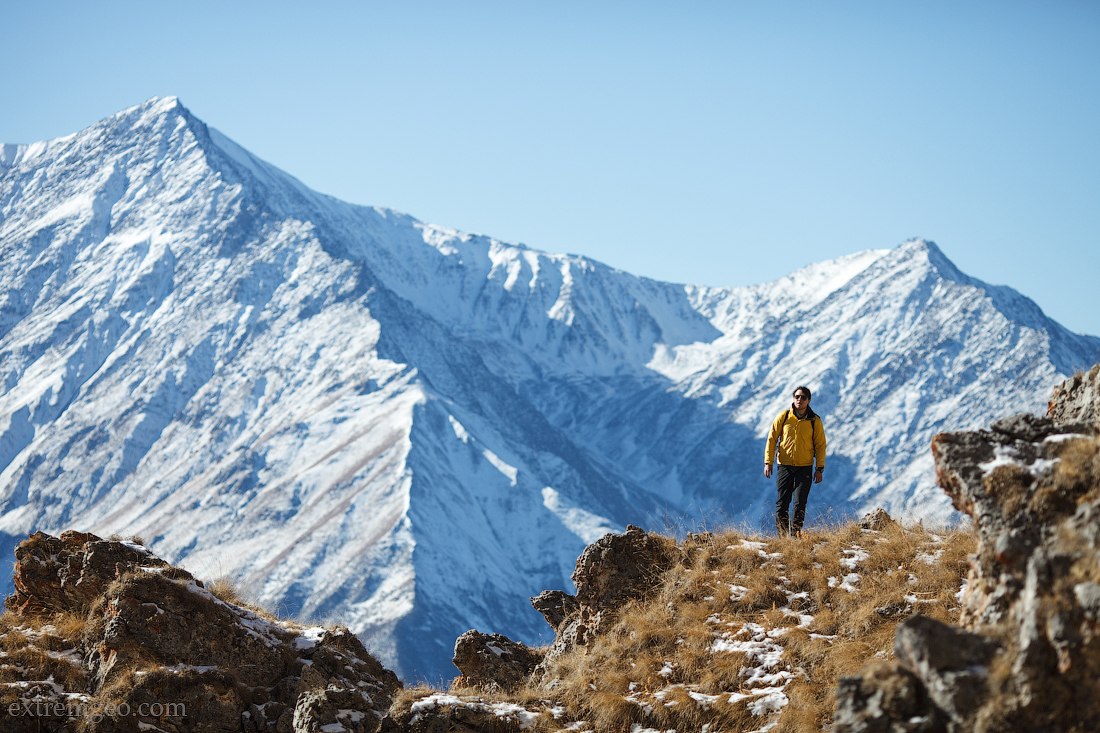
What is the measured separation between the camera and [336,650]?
1930cm

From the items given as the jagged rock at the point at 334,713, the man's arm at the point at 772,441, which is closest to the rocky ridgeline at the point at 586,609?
the man's arm at the point at 772,441

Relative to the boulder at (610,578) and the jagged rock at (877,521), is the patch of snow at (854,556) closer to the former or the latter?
the jagged rock at (877,521)

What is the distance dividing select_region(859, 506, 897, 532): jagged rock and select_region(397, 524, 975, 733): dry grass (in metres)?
0.60

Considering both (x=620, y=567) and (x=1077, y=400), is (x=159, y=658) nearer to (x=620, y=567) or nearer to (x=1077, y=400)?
(x=620, y=567)

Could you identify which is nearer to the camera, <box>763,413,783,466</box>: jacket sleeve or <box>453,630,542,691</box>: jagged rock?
<box>453,630,542,691</box>: jagged rock

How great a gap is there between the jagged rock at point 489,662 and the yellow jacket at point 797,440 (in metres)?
5.66

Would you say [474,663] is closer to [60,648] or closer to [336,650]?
[336,650]

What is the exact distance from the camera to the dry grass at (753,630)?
1572 centimetres

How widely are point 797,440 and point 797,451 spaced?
8.0 inches

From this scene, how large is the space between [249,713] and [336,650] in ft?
8.11

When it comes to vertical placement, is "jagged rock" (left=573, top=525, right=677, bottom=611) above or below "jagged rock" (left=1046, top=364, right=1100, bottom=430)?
below

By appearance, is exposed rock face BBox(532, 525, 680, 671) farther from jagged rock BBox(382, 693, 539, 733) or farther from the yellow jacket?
jagged rock BBox(382, 693, 539, 733)

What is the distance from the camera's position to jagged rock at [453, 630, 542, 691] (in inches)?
800

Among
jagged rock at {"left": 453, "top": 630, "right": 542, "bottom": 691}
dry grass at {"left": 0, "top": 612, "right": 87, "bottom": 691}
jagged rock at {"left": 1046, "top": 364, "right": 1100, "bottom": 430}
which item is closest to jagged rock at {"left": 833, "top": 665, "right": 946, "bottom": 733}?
jagged rock at {"left": 1046, "top": 364, "right": 1100, "bottom": 430}
